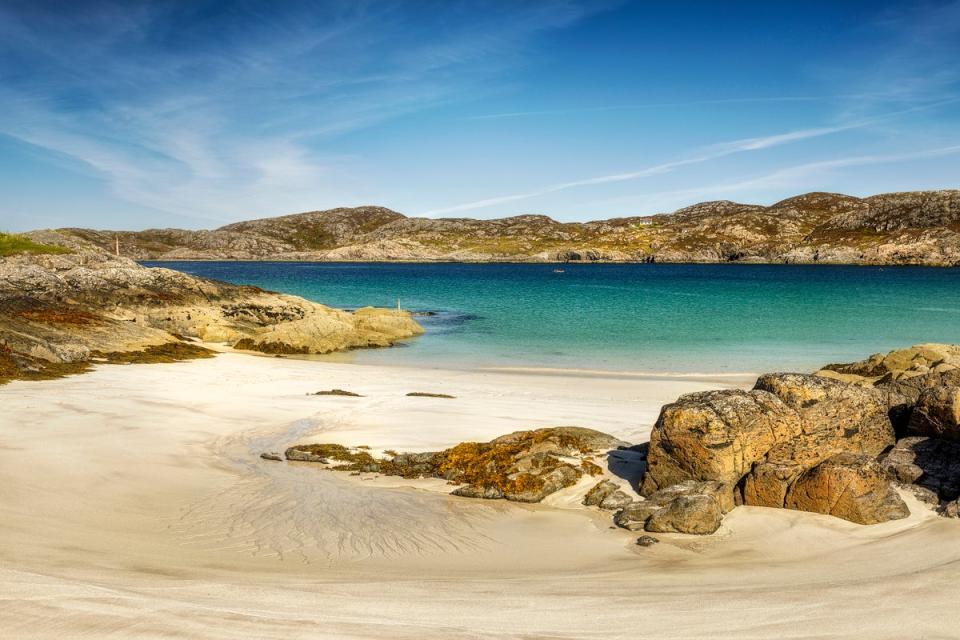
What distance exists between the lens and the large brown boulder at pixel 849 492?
26.4 feet

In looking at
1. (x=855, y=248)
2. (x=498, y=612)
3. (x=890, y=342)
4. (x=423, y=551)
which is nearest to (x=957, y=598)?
(x=498, y=612)

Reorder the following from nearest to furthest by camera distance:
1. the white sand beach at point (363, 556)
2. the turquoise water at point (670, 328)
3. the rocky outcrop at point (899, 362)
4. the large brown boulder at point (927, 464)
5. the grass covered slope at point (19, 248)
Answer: the white sand beach at point (363, 556), the large brown boulder at point (927, 464), the rocky outcrop at point (899, 362), the turquoise water at point (670, 328), the grass covered slope at point (19, 248)

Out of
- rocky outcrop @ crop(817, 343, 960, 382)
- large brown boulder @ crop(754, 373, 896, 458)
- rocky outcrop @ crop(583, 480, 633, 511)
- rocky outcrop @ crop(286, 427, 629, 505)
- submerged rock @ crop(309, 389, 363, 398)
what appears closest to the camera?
rocky outcrop @ crop(583, 480, 633, 511)

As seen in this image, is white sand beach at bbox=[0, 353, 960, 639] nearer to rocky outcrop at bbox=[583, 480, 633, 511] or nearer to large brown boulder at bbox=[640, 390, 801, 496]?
rocky outcrop at bbox=[583, 480, 633, 511]

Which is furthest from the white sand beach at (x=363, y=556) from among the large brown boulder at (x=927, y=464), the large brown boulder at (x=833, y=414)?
the large brown boulder at (x=833, y=414)

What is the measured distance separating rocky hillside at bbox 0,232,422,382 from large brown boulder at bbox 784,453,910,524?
18.9m

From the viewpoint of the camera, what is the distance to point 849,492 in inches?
322

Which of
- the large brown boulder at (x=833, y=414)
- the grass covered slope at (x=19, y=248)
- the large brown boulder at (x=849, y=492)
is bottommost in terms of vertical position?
the large brown boulder at (x=849, y=492)

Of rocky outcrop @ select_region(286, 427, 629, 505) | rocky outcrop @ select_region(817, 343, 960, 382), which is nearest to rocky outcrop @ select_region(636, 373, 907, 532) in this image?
rocky outcrop @ select_region(286, 427, 629, 505)

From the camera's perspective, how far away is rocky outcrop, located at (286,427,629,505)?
9.91 metres

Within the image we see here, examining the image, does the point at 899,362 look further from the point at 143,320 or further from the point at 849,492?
the point at 143,320

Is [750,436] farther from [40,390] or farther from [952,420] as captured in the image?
[40,390]

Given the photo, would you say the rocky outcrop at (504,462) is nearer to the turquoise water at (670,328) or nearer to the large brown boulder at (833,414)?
the large brown boulder at (833,414)

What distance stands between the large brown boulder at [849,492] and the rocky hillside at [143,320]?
18.9 m
